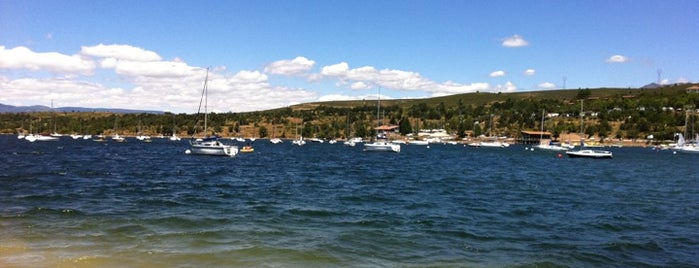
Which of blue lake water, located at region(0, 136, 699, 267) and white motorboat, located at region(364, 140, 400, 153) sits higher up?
blue lake water, located at region(0, 136, 699, 267)

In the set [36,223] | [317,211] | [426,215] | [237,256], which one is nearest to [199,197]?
[317,211]

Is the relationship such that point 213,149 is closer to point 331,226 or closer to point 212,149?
point 212,149

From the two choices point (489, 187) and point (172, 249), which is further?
point (489, 187)

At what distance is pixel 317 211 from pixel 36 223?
1275cm

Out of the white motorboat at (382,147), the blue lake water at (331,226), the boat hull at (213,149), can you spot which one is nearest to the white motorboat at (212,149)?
the boat hull at (213,149)

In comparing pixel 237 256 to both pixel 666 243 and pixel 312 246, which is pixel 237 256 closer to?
pixel 312 246

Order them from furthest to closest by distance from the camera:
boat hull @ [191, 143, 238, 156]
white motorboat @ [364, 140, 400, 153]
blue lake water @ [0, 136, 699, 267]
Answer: white motorboat @ [364, 140, 400, 153]
boat hull @ [191, 143, 238, 156]
blue lake water @ [0, 136, 699, 267]

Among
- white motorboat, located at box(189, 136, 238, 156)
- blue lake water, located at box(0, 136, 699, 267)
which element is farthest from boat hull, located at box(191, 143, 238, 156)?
blue lake water, located at box(0, 136, 699, 267)

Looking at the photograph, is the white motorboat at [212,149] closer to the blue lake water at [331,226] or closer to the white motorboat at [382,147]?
the blue lake water at [331,226]

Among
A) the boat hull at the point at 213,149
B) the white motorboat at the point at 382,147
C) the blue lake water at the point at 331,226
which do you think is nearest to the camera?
the blue lake water at the point at 331,226

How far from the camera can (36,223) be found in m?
22.6

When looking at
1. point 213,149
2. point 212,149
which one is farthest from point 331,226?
point 212,149

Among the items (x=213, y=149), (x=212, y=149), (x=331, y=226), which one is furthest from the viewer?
(x=212, y=149)

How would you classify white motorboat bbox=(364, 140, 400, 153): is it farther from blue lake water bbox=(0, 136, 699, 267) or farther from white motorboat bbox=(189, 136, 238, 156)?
blue lake water bbox=(0, 136, 699, 267)
